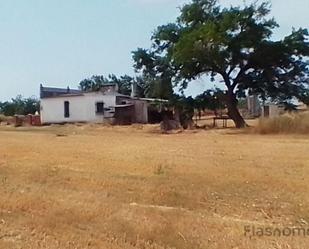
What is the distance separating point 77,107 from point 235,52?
21.2 metres

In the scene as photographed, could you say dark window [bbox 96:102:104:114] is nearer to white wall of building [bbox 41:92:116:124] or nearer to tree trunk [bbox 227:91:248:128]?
white wall of building [bbox 41:92:116:124]

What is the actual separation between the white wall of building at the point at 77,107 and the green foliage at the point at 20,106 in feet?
64.7

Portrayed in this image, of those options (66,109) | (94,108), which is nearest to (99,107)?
(94,108)

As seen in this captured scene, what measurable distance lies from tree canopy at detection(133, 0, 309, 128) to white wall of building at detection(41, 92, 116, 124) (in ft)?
44.7

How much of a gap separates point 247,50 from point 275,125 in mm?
8399

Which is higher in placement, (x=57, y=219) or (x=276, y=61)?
(x=276, y=61)

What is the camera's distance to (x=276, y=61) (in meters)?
32.4

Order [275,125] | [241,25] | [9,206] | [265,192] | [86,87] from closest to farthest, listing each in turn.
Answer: [9,206] < [265,192] < [275,125] < [241,25] < [86,87]

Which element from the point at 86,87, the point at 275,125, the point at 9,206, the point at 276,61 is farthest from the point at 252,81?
the point at 86,87

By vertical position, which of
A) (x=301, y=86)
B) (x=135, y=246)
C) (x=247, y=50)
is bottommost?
(x=135, y=246)

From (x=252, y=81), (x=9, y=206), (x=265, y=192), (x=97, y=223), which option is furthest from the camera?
(x=252, y=81)

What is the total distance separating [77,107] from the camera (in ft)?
162

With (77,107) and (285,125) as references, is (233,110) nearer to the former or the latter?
(285,125)

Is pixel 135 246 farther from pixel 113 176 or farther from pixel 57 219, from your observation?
pixel 113 176
